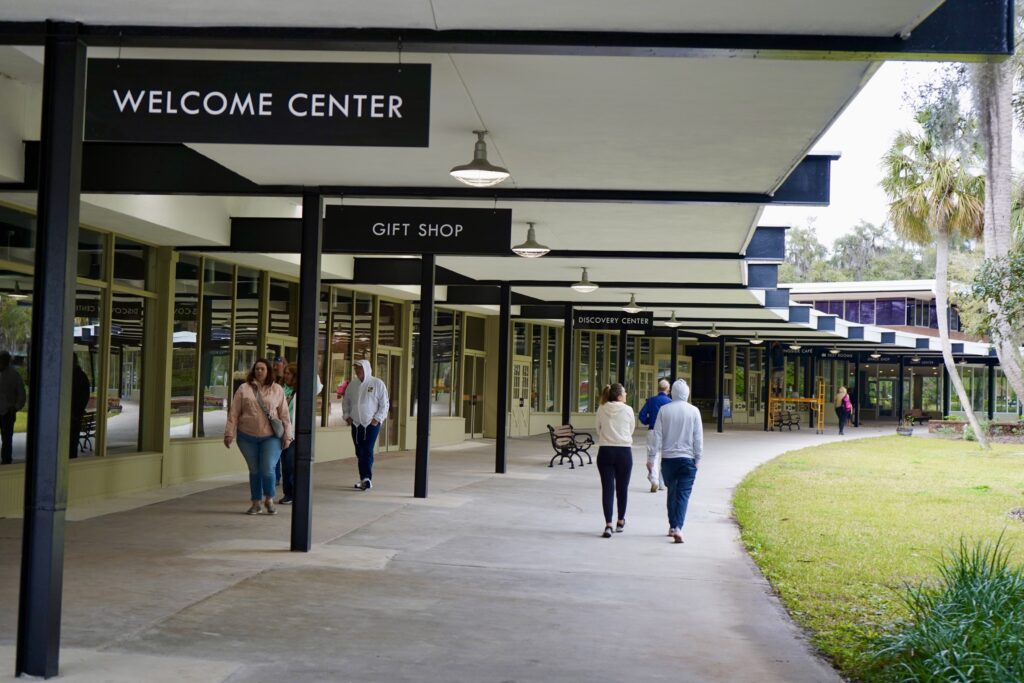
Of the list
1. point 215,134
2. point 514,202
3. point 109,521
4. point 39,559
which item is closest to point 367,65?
point 215,134

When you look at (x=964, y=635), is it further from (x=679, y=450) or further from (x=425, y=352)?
(x=425, y=352)

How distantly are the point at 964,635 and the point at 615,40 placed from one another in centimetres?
384

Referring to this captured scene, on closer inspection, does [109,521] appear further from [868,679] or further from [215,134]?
[868,679]

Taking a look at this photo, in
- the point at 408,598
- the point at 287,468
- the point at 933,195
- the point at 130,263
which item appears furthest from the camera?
the point at 933,195

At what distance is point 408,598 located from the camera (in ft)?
26.9

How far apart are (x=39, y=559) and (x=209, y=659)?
109 centimetres

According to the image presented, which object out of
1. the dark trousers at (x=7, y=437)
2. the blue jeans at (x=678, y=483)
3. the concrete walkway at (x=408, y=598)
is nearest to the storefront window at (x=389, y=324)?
the concrete walkway at (x=408, y=598)

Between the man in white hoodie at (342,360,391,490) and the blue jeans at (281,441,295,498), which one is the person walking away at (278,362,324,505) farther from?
the man in white hoodie at (342,360,391,490)

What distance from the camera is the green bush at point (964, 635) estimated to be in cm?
590

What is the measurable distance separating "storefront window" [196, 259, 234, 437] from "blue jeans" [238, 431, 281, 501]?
4.14 metres

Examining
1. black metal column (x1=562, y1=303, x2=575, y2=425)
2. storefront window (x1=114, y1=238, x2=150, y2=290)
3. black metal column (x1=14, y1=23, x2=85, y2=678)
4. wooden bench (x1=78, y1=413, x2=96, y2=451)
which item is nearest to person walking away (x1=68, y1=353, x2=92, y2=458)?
wooden bench (x1=78, y1=413, x2=96, y2=451)

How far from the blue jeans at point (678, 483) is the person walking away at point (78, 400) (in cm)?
698

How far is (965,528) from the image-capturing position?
44.2 feet

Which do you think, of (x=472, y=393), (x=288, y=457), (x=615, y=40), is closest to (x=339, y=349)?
(x=288, y=457)
